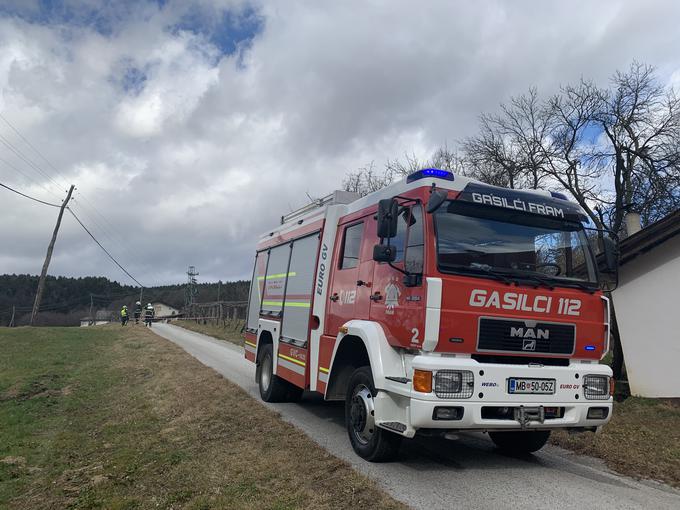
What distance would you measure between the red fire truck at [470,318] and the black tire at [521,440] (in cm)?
2

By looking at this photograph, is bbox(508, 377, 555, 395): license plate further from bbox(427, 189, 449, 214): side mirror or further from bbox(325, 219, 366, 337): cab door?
bbox(325, 219, 366, 337): cab door

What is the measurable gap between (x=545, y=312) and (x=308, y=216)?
4.07 metres

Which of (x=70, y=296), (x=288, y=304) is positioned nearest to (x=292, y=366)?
(x=288, y=304)

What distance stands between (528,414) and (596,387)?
2.93 feet

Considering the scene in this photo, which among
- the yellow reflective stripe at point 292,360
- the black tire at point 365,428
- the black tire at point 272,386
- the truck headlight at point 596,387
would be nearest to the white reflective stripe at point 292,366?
the yellow reflective stripe at point 292,360

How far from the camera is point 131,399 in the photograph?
937cm

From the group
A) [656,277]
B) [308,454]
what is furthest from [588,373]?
[656,277]

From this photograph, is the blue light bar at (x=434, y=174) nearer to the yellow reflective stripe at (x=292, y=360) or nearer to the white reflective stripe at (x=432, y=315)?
the white reflective stripe at (x=432, y=315)

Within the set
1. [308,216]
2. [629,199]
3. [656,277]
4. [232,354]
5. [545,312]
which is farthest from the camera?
[629,199]

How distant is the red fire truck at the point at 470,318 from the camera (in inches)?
185

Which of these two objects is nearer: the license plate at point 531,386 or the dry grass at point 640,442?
the license plate at point 531,386

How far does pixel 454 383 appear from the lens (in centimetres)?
462

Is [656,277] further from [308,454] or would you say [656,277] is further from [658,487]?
[308,454]

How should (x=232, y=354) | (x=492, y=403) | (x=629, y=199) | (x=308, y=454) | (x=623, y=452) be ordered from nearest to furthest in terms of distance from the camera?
(x=492, y=403) → (x=308, y=454) → (x=623, y=452) → (x=232, y=354) → (x=629, y=199)
